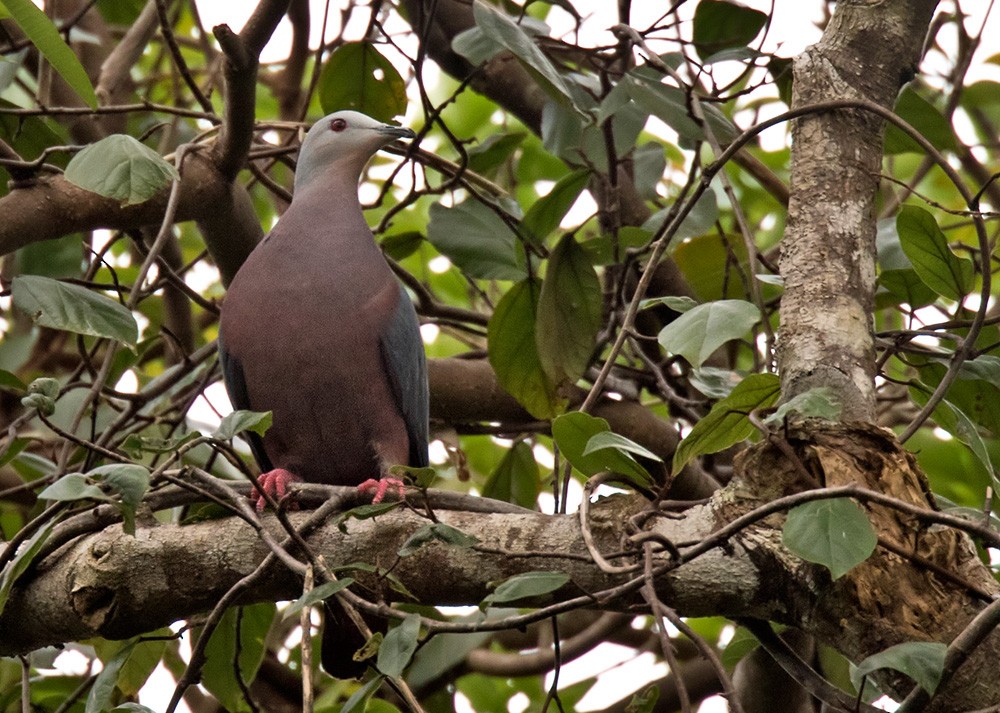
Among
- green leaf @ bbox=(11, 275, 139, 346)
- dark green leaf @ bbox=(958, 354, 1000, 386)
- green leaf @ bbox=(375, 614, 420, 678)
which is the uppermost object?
dark green leaf @ bbox=(958, 354, 1000, 386)

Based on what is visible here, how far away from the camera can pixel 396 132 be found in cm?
345

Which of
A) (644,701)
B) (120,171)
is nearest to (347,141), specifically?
(120,171)

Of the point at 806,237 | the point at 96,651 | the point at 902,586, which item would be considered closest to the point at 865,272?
the point at 806,237

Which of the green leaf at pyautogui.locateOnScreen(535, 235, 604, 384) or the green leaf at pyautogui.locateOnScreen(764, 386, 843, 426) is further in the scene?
the green leaf at pyautogui.locateOnScreen(535, 235, 604, 384)

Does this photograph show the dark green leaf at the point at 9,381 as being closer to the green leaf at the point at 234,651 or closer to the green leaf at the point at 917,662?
the green leaf at the point at 234,651

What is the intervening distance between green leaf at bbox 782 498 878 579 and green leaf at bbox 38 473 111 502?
0.99 meters

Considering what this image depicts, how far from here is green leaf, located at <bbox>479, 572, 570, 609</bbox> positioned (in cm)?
176

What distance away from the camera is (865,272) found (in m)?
2.36

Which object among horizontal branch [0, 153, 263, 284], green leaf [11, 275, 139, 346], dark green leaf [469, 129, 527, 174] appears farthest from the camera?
dark green leaf [469, 129, 527, 174]

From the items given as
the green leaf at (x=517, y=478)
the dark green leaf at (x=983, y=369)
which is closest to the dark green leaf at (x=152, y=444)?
the dark green leaf at (x=983, y=369)

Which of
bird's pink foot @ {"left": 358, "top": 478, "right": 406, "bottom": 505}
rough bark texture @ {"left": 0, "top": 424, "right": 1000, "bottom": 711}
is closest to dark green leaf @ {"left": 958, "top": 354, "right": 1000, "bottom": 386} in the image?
rough bark texture @ {"left": 0, "top": 424, "right": 1000, "bottom": 711}

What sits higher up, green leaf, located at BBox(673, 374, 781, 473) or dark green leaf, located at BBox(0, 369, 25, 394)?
green leaf, located at BBox(673, 374, 781, 473)

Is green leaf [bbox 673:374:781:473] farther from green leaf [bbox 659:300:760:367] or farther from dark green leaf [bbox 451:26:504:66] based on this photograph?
dark green leaf [bbox 451:26:504:66]

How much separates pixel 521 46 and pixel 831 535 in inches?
49.6
